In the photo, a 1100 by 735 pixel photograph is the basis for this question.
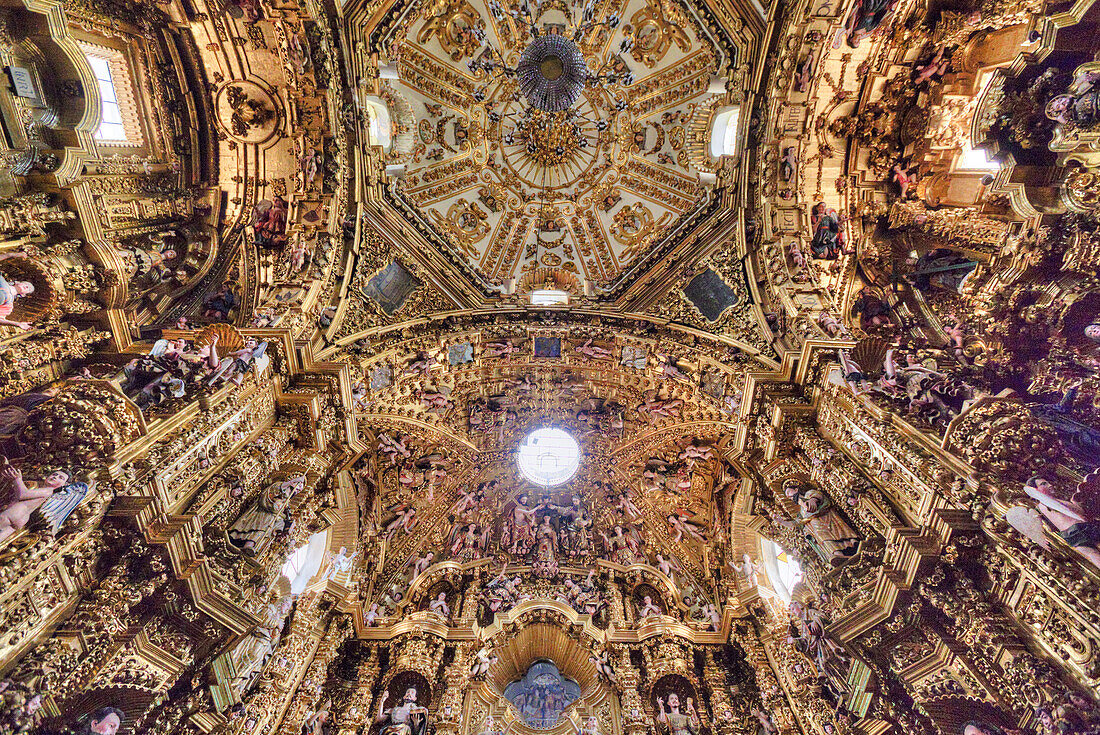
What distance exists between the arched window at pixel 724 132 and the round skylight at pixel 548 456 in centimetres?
936

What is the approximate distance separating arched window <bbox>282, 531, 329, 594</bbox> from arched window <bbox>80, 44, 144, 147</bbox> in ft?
31.9

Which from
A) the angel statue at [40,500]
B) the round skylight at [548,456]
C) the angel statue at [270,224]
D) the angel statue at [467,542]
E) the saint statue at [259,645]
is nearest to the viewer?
the angel statue at [40,500]

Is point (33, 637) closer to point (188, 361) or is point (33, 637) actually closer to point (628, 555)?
point (188, 361)

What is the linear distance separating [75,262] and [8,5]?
4.07 m

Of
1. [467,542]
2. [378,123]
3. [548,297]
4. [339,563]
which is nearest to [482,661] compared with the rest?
[467,542]

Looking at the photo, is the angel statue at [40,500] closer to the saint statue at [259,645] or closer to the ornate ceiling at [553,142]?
the saint statue at [259,645]

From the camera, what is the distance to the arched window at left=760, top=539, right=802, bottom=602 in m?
10.3

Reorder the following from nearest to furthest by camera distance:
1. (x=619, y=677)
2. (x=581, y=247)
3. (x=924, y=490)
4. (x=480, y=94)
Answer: (x=924, y=490), (x=619, y=677), (x=480, y=94), (x=581, y=247)

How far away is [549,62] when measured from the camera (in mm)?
12266

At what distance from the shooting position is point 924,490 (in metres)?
6.62

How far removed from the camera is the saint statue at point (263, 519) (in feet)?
25.5

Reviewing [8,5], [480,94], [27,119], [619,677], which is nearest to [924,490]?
[619,677]

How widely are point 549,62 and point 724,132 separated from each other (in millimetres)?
5149

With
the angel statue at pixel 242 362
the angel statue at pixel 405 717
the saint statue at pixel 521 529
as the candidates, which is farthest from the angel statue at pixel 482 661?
the angel statue at pixel 242 362
